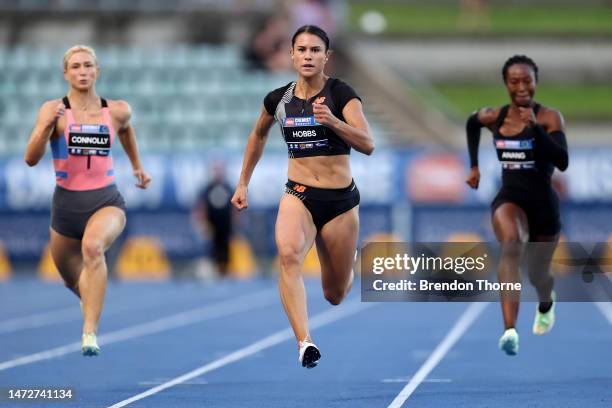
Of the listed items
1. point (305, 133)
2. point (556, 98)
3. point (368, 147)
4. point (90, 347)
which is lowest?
point (90, 347)

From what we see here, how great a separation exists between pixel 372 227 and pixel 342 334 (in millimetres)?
9721

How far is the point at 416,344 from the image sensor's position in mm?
13367

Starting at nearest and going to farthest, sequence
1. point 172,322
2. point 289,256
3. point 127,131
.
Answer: point 289,256 < point 127,131 < point 172,322

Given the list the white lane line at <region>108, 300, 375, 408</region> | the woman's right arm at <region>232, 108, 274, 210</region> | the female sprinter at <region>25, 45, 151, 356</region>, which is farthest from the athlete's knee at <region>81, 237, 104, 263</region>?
the woman's right arm at <region>232, 108, 274, 210</region>

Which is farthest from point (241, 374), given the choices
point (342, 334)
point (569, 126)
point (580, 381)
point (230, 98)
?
point (569, 126)

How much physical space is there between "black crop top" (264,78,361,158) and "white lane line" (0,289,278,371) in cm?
356

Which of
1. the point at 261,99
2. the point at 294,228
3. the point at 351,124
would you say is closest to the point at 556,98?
the point at 261,99

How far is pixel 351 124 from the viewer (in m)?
8.80

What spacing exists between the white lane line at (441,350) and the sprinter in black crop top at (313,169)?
2.92 ft

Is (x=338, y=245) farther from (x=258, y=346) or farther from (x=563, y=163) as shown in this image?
(x=258, y=346)

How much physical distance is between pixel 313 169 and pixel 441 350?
413 cm

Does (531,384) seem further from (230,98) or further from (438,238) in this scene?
(230,98)

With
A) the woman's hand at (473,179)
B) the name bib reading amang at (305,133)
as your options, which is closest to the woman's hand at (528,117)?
the woman's hand at (473,179)

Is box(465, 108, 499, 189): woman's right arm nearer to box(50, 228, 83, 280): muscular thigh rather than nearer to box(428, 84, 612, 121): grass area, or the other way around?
box(50, 228, 83, 280): muscular thigh
